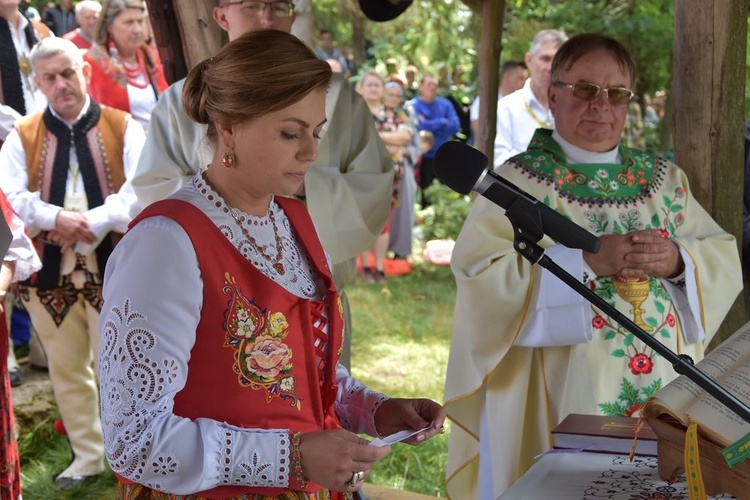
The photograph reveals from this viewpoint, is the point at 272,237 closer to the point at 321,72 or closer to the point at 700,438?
the point at 321,72

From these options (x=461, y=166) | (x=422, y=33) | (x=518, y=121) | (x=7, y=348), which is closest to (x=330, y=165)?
(x=7, y=348)

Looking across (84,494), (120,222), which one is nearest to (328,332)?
(120,222)

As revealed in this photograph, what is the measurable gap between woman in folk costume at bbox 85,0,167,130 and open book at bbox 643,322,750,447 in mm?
4428

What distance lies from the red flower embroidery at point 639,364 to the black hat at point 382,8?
5.85 ft

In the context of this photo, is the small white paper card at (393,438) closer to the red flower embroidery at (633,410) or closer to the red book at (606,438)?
the red book at (606,438)

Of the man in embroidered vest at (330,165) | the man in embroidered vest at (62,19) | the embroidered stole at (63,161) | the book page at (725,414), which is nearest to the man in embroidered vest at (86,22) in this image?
the man in embroidered vest at (62,19)

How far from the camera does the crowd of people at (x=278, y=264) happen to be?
1742 mm

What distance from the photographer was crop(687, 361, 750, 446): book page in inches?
62.9

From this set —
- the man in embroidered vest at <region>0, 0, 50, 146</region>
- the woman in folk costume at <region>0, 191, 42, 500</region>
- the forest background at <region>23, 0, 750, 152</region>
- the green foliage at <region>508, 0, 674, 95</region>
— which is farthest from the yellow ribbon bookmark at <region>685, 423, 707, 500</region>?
the green foliage at <region>508, 0, 674, 95</region>

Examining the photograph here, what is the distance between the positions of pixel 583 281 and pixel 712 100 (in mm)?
1081

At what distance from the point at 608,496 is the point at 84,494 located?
3330 mm

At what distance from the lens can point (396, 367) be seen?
21.9 feet

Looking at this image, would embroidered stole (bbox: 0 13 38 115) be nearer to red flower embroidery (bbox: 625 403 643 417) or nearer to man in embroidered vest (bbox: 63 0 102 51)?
man in embroidered vest (bbox: 63 0 102 51)

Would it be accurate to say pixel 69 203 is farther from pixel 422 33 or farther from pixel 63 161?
pixel 422 33
